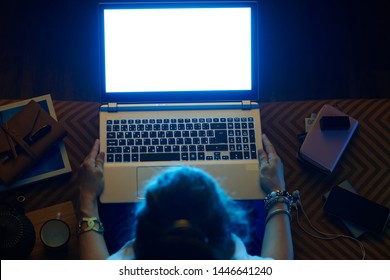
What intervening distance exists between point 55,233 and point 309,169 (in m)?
0.63

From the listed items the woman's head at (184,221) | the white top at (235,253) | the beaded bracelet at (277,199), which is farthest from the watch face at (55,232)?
the beaded bracelet at (277,199)

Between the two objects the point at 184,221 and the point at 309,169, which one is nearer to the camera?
the point at 184,221

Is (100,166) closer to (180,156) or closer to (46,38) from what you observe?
(180,156)

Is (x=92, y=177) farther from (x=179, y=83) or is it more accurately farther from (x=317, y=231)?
(x=317, y=231)

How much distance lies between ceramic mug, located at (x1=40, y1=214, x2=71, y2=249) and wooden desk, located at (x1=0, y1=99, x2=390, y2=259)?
0.32 ft

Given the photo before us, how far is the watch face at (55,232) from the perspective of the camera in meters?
1.04

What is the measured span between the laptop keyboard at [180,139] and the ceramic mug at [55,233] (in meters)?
0.19

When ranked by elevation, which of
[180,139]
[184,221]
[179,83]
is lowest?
[184,221]

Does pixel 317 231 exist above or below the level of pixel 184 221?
below

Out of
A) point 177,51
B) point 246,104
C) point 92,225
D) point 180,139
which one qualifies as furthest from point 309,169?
point 92,225

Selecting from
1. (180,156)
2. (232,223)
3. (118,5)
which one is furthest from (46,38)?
(232,223)

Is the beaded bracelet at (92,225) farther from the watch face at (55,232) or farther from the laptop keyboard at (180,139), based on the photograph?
the laptop keyboard at (180,139)

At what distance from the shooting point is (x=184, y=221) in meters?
0.84

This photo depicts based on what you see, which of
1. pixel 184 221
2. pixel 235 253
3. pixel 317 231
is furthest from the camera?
pixel 317 231
